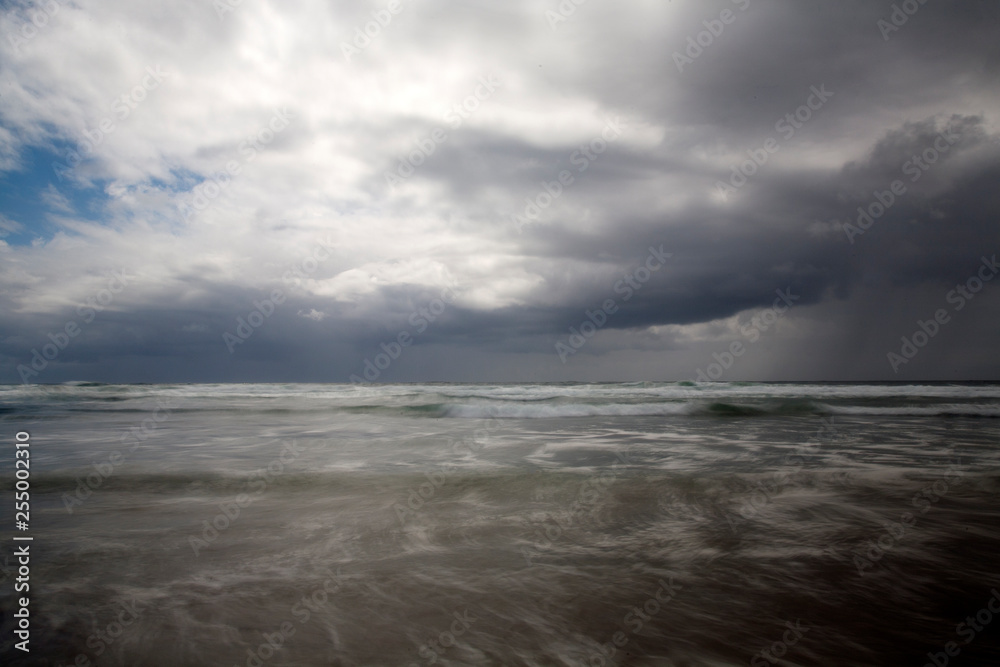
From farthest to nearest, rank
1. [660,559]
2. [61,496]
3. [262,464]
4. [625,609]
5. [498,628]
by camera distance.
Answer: [262,464]
[61,496]
[660,559]
[625,609]
[498,628]

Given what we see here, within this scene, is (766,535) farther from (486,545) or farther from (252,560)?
(252,560)

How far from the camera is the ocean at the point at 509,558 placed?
2262 millimetres

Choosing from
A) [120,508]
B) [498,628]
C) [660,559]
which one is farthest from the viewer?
[120,508]

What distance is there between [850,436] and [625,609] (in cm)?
999

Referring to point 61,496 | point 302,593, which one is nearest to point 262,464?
point 61,496

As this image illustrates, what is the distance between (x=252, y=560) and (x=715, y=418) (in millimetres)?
14085

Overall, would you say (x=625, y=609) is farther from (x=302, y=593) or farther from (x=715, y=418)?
(x=715, y=418)

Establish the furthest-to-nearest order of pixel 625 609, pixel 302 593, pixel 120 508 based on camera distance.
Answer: pixel 120 508, pixel 302 593, pixel 625 609

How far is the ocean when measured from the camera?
226cm

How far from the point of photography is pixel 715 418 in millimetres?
14586

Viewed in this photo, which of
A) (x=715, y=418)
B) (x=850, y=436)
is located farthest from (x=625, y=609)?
(x=715, y=418)

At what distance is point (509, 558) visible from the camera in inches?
130

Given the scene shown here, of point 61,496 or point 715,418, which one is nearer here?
point 61,496

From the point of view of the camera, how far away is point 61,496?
509cm
